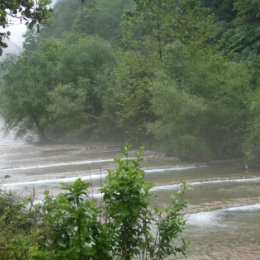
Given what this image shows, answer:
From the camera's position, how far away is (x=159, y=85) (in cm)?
2484

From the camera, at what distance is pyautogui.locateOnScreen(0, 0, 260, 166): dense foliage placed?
24578mm

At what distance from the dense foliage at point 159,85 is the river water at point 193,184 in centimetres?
190

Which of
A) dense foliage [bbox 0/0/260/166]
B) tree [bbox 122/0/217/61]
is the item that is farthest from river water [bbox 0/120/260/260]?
tree [bbox 122/0/217/61]

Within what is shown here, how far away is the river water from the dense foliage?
6.22 ft

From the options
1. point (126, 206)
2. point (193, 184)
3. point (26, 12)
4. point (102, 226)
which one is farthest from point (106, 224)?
point (193, 184)

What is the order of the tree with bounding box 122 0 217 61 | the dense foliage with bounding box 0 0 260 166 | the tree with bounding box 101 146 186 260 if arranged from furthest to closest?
the tree with bounding box 122 0 217 61, the dense foliage with bounding box 0 0 260 166, the tree with bounding box 101 146 186 260

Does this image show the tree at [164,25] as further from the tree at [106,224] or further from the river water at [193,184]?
the tree at [106,224]

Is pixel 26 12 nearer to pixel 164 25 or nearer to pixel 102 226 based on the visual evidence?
pixel 102 226

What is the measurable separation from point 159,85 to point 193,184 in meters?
8.09

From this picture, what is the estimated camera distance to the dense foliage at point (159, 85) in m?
24.6

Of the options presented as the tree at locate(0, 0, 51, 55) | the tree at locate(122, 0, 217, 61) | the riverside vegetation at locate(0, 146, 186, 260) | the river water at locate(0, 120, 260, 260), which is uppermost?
Result: the tree at locate(122, 0, 217, 61)

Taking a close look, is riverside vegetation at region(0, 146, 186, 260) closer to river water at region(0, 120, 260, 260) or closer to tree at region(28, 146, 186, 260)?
tree at region(28, 146, 186, 260)

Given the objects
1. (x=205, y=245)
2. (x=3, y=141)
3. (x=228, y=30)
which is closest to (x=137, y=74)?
(x=228, y=30)

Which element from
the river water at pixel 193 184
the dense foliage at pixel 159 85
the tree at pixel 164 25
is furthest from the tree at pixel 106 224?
the tree at pixel 164 25
